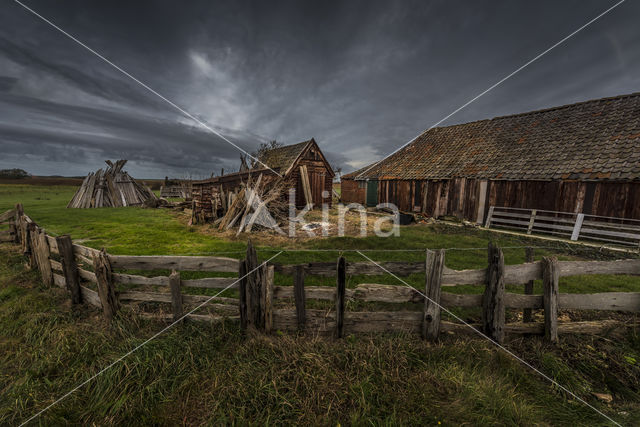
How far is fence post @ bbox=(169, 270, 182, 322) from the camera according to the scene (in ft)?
11.6

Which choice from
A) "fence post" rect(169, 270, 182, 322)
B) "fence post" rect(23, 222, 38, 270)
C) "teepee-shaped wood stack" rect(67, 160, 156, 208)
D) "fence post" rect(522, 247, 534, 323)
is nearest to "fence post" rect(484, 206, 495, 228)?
"fence post" rect(522, 247, 534, 323)

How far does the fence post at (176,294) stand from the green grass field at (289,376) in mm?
259

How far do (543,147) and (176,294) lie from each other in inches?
709

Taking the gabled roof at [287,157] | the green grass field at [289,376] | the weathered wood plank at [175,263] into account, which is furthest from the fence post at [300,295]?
A: the gabled roof at [287,157]

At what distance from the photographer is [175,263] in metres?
3.68

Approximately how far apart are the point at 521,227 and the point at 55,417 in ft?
55.3

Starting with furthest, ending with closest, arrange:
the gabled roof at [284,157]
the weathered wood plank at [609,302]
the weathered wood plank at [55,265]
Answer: the gabled roof at [284,157]
the weathered wood plank at [55,265]
the weathered wood plank at [609,302]

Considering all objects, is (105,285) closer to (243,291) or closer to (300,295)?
(243,291)

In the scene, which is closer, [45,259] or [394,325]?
[394,325]

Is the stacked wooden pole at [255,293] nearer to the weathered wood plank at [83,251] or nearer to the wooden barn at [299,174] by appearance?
the weathered wood plank at [83,251]

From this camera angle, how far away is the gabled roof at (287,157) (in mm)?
17712

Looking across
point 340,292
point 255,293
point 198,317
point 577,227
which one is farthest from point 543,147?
point 198,317

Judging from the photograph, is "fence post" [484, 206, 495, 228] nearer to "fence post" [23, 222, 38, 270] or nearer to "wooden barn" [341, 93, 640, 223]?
"wooden barn" [341, 93, 640, 223]

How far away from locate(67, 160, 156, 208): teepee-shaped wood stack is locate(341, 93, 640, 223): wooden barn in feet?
72.6
